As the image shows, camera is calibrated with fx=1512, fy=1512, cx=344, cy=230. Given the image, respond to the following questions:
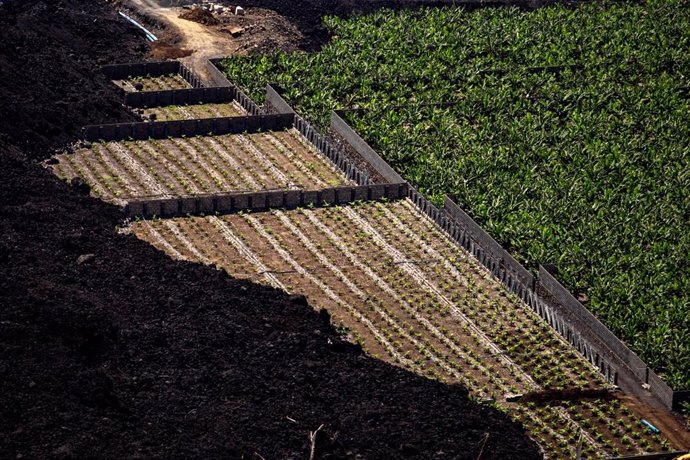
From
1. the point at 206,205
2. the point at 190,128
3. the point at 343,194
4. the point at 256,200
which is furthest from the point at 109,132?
the point at 343,194

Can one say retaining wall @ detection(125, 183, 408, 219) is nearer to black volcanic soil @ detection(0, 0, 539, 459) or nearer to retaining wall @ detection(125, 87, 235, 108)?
black volcanic soil @ detection(0, 0, 539, 459)

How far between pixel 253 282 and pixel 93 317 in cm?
847

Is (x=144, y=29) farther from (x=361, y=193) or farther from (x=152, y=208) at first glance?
(x=152, y=208)

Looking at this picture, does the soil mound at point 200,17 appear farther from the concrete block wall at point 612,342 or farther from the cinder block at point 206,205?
the concrete block wall at point 612,342

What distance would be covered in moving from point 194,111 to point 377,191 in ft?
41.4

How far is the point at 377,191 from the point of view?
62.8m

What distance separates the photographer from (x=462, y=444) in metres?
43.1

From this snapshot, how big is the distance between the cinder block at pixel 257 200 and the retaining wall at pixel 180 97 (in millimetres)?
12535

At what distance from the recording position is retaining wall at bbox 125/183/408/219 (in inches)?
2345

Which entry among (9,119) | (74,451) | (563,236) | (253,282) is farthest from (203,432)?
(9,119)

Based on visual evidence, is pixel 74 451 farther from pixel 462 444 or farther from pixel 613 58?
pixel 613 58

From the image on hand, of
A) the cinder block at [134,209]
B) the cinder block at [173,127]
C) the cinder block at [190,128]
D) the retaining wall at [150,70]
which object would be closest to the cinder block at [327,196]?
the cinder block at [134,209]

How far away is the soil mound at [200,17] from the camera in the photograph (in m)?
82.1

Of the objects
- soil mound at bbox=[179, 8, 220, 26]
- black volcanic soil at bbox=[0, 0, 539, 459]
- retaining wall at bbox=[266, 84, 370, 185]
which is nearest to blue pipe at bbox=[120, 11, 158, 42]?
soil mound at bbox=[179, 8, 220, 26]
